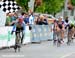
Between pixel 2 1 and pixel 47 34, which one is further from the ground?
pixel 2 1

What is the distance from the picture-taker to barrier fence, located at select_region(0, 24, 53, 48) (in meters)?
23.5

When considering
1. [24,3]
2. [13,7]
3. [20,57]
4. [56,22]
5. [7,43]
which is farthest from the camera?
[24,3]

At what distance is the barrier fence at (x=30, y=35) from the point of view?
23500 mm

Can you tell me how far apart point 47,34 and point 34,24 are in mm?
1821

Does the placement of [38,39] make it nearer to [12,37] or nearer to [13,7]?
[13,7]

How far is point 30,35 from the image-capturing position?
1113 inches

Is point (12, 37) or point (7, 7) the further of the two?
point (7, 7)

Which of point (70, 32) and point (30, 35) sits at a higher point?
point (70, 32)

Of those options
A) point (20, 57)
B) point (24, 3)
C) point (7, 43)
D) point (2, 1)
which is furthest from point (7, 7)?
point (24, 3)

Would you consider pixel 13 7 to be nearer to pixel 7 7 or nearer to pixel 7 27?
pixel 7 7

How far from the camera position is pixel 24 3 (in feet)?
177

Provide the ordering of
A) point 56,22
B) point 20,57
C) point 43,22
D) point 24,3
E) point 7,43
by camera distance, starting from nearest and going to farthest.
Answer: point 20,57 < point 7,43 < point 56,22 < point 43,22 < point 24,3

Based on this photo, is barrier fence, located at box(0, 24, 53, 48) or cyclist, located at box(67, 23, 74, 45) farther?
cyclist, located at box(67, 23, 74, 45)

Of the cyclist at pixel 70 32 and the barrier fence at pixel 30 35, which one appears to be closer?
the barrier fence at pixel 30 35
